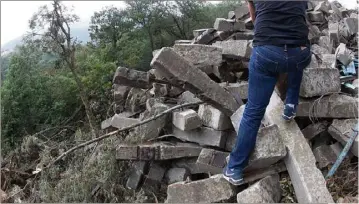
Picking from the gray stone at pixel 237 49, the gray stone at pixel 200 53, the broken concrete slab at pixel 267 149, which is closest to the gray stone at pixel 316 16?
the gray stone at pixel 237 49

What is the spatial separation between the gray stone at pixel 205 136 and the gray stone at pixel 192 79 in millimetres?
271

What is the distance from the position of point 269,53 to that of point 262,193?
1091 millimetres

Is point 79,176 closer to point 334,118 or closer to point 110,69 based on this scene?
point 334,118

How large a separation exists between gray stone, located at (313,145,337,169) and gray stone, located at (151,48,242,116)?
868mm

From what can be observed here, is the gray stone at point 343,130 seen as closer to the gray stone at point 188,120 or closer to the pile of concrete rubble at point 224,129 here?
the pile of concrete rubble at point 224,129

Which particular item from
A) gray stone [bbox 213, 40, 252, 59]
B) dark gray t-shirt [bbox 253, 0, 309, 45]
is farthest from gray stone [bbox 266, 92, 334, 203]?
gray stone [bbox 213, 40, 252, 59]

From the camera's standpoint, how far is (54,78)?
7902mm

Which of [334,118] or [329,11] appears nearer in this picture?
[334,118]

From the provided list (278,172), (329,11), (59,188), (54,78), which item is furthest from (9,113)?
(329,11)

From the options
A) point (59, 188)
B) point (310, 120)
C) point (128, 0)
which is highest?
point (128, 0)

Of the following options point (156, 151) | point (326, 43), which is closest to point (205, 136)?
point (156, 151)

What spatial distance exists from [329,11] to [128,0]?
500 centimetres

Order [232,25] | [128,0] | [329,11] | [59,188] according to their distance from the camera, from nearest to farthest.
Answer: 1. [59,188]
2. [232,25]
3. [329,11]
4. [128,0]

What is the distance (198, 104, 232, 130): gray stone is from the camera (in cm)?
377
